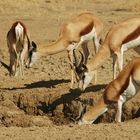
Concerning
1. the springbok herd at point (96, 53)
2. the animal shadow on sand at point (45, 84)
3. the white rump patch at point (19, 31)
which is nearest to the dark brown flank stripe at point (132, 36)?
the springbok herd at point (96, 53)

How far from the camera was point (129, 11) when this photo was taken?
26641 millimetres

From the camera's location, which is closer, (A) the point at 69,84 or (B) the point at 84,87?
(B) the point at 84,87

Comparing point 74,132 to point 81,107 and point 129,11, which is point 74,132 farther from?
point 129,11

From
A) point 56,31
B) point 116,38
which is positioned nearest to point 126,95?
point 116,38

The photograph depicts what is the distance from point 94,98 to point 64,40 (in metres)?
2.27

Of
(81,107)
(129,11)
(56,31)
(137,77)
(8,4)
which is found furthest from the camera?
(8,4)

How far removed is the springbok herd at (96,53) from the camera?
9.87 meters

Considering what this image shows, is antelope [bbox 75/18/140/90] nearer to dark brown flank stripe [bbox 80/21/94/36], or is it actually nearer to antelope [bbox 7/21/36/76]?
dark brown flank stripe [bbox 80/21/94/36]

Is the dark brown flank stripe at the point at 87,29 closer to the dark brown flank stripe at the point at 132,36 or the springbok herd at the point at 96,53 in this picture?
the springbok herd at the point at 96,53

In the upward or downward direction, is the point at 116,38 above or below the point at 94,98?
above

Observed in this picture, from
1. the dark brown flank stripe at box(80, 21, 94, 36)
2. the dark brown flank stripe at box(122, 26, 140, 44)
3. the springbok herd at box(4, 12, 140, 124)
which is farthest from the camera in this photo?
the dark brown flank stripe at box(80, 21, 94, 36)

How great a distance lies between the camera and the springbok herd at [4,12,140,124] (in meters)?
9.87

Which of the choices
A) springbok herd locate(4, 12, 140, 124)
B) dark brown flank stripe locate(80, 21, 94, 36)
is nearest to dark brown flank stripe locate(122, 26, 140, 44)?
springbok herd locate(4, 12, 140, 124)

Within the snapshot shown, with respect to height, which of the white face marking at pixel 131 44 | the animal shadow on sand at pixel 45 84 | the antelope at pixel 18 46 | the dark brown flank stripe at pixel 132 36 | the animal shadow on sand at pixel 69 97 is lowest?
the animal shadow on sand at pixel 45 84
